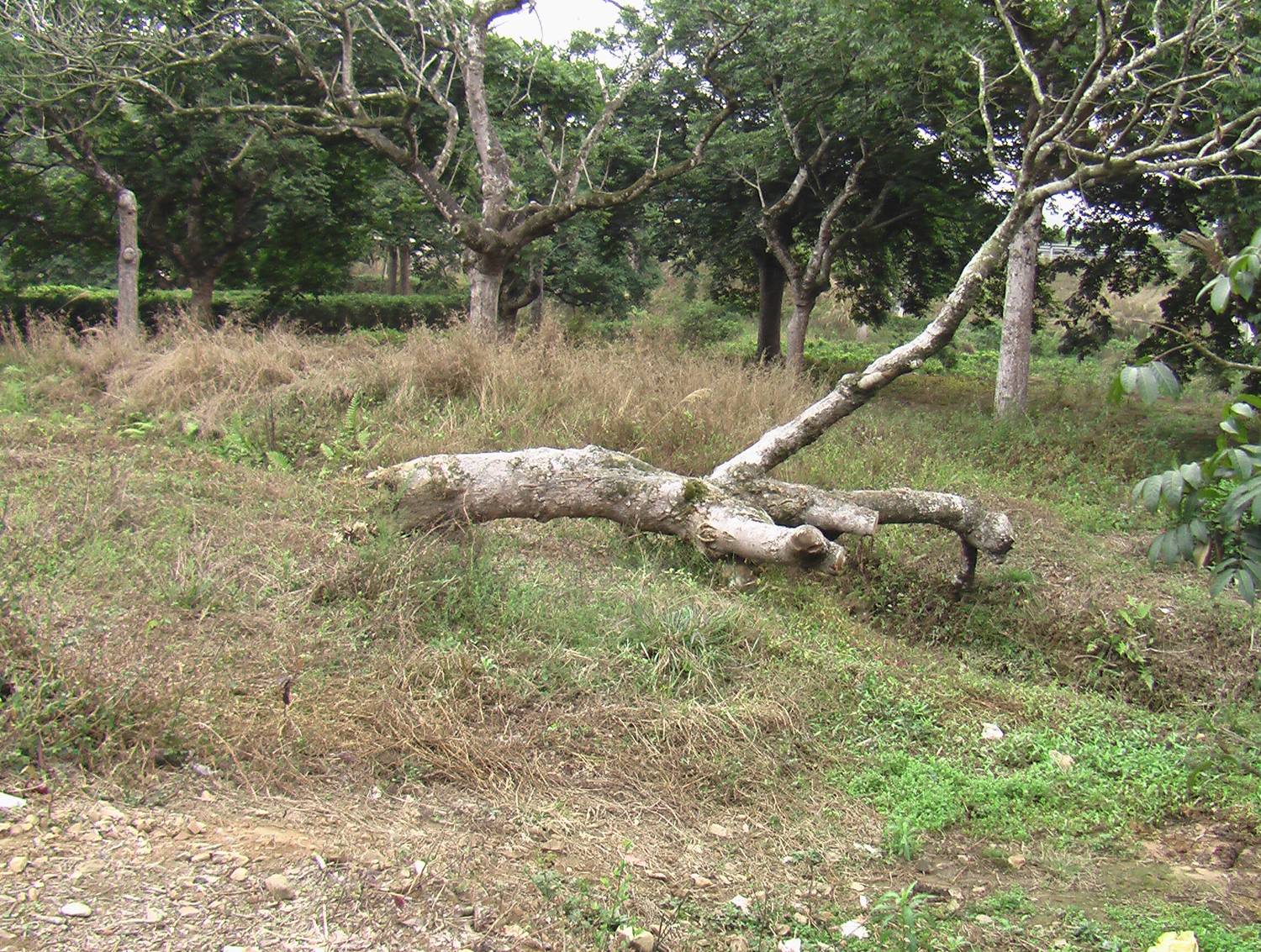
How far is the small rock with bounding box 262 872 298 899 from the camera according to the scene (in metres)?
2.89

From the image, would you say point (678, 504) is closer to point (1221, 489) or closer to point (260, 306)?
point (1221, 489)

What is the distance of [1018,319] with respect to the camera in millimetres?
12586

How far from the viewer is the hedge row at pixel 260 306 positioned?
1839cm

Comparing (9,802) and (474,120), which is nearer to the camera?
(9,802)

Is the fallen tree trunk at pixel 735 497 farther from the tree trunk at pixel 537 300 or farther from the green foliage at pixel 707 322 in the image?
the tree trunk at pixel 537 300

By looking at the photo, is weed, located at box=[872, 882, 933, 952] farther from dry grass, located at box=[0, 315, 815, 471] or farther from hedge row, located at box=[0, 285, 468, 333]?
hedge row, located at box=[0, 285, 468, 333]

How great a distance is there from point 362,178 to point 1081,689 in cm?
1686

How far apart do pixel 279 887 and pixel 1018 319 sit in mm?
11916

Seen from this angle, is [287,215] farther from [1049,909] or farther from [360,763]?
[1049,909]

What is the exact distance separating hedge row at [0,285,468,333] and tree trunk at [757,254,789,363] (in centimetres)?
611

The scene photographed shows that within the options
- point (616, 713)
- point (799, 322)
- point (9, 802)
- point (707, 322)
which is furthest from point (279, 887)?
point (707, 322)

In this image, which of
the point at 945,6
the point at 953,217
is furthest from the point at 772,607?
the point at 953,217

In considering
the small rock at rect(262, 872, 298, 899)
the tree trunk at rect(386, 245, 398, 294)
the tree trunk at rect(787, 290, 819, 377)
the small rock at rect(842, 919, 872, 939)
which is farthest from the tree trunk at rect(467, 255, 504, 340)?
the tree trunk at rect(386, 245, 398, 294)

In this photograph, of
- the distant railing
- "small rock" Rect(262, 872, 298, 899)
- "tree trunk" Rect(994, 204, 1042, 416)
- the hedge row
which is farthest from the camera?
the hedge row
